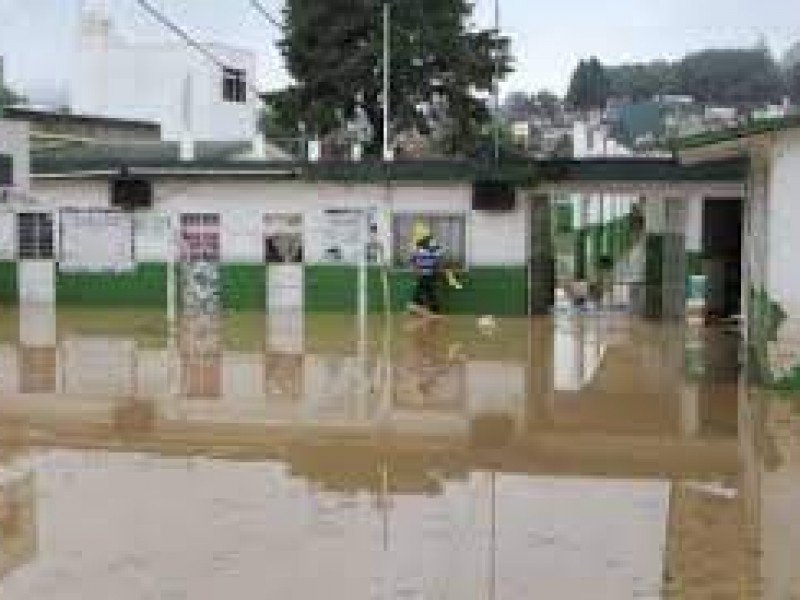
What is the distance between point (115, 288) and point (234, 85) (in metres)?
36.3

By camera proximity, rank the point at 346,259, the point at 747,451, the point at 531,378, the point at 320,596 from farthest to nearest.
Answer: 1. the point at 346,259
2. the point at 531,378
3. the point at 747,451
4. the point at 320,596

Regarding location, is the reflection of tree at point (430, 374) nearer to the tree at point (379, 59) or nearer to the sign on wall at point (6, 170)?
the sign on wall at point (6, 170)

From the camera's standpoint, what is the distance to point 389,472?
43.9 feet

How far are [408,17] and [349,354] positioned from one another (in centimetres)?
2741

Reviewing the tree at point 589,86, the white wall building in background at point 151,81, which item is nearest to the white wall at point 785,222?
the white wall building in background at point 151,81

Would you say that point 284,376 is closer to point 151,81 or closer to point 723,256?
point 723,256

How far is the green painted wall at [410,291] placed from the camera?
93.0 ft

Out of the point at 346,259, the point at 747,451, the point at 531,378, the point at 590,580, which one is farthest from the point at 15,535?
the point at 346,259

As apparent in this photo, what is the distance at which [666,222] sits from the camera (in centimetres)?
3108

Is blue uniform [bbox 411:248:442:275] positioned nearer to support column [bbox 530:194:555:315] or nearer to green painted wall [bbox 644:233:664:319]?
support column [bbox 530:194:555:315]

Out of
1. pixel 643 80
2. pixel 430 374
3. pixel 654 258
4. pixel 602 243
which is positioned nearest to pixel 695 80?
pixel 643 80

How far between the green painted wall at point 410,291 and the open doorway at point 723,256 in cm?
317

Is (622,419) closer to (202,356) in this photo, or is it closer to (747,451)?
(747,451)

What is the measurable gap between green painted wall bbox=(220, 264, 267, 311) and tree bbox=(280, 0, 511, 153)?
750 inches
